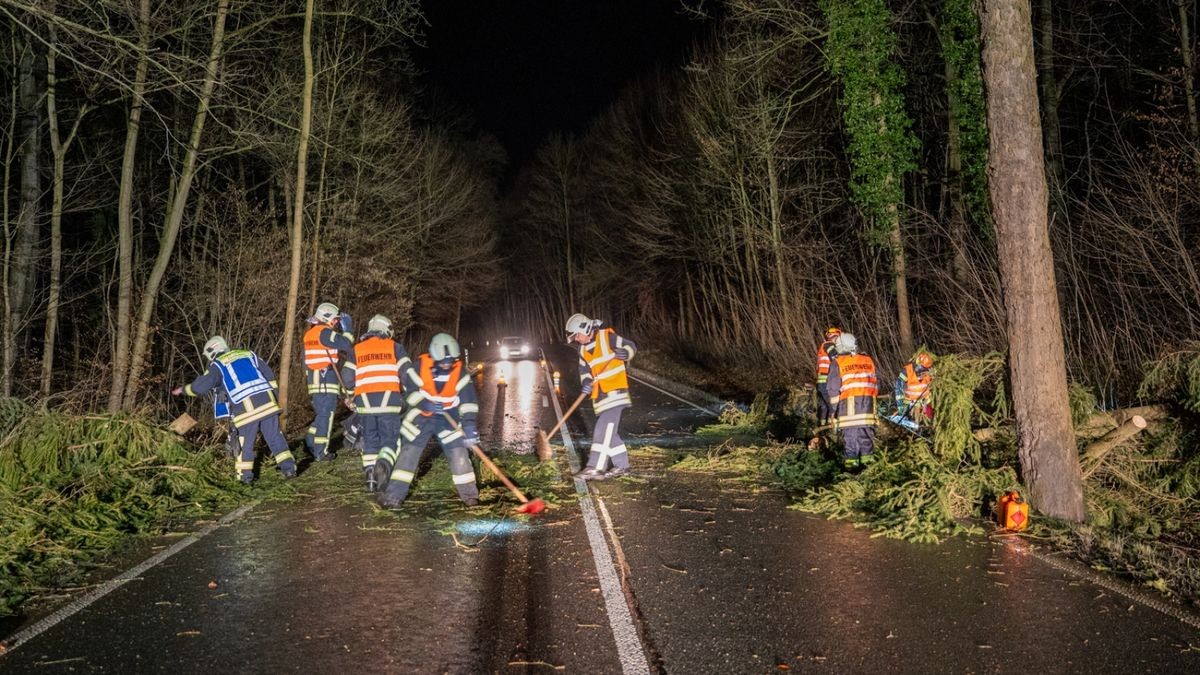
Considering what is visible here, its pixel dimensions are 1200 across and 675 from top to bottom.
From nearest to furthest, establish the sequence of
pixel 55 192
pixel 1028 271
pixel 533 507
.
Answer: pixel 1028 271
pixel 533 507
pixel 55 192

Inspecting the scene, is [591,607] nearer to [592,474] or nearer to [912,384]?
[592,474]

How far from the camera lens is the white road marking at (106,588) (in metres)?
4.82

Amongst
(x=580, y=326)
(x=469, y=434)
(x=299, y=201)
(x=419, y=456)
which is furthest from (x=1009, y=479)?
(x=299, y=201)

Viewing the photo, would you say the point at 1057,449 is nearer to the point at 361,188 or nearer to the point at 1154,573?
the point at 1154,573

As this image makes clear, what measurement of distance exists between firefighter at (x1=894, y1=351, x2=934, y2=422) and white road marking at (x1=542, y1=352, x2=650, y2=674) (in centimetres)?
366

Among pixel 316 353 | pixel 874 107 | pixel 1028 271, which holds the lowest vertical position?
pixel 316 353

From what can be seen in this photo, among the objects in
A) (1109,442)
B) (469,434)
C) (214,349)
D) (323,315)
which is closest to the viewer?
(1109,442)

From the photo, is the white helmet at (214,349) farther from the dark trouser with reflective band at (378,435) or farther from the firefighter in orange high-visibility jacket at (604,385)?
the firefighter in orange high-visibility jacket at (604,385)

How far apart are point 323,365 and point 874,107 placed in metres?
11.4

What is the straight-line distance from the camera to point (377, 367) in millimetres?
9125

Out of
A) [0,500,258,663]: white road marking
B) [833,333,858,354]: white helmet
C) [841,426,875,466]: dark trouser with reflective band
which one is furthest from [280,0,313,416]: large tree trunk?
[841,426,875,466]: dark trouser with reflective band

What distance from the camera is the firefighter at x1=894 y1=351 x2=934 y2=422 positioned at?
9.05 metres

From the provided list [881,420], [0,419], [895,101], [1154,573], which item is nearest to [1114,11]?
[895,101]

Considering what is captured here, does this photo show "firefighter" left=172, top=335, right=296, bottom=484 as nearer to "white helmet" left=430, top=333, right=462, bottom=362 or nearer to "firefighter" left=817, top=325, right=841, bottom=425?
"white helmet" left=430, top=333, right=462, bottom=362
